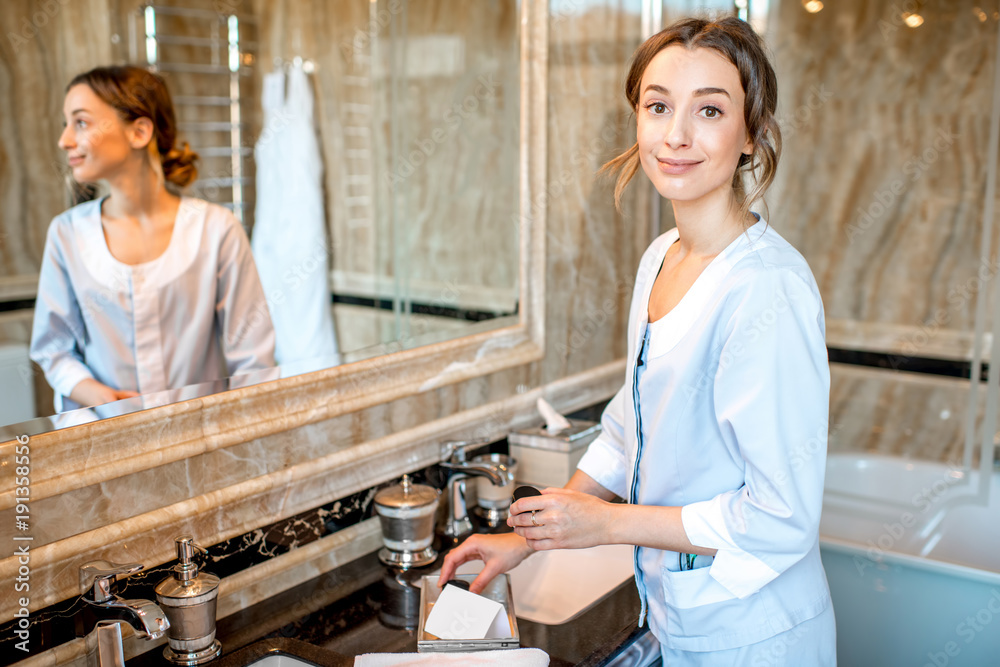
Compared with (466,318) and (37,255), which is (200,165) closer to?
(37,255)

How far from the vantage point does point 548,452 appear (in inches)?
76.9

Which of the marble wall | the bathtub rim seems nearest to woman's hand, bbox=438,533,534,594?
the bathtub rim

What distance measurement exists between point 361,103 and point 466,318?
54cm

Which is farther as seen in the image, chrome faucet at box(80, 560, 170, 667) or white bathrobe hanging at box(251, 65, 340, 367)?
white bathrobe hanging at box(251, 65, 340, 367)

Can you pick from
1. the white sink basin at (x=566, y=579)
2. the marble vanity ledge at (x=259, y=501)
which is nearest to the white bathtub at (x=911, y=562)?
the white sink basin at (x=566, y=579)

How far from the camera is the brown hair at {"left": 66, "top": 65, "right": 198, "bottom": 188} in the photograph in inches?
55.9

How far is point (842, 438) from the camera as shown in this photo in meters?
3.16

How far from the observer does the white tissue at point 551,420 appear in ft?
6.59

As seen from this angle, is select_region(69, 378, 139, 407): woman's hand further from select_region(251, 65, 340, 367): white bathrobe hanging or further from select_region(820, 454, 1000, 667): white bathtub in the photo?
select_region(820, 454, 1000, 667): white bathtub

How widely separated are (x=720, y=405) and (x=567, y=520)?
264 mm

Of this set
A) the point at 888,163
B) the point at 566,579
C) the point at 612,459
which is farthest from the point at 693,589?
the point at 888,163

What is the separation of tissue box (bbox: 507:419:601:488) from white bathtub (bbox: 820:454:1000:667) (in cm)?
80

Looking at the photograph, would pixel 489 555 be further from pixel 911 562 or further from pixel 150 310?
pixel 911 562

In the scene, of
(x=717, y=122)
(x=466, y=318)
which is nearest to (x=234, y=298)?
(x=466, y=318)
